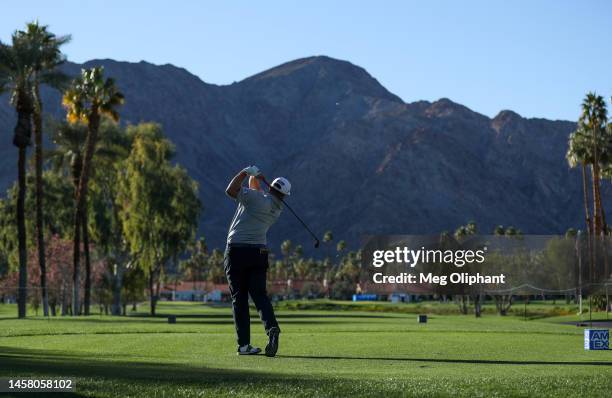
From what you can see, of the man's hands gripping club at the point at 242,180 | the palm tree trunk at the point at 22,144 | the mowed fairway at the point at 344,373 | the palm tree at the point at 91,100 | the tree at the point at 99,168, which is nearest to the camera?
the mowed fairway at the point at 344,373

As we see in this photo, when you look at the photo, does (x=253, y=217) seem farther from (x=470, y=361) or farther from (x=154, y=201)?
(x=154, y=201)

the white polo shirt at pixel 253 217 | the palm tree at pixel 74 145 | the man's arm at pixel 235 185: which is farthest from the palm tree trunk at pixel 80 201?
the man's arm at pixel 235 185

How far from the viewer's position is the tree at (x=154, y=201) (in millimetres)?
78375

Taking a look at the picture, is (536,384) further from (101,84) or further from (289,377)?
(101,84)

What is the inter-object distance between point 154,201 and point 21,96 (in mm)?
17733

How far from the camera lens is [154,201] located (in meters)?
78.2

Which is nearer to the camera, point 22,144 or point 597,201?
point 22,144

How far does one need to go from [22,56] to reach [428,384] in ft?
180

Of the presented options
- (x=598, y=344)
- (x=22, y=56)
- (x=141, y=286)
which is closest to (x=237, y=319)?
(x=598, y=344)

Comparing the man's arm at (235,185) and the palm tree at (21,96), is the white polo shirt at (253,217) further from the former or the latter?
the palm tree at (21,96)

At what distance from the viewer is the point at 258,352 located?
59.7 feet

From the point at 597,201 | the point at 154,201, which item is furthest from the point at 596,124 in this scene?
the point at 154,201

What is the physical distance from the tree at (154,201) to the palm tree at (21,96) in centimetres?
1601

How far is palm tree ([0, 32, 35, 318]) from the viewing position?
61.8 m
